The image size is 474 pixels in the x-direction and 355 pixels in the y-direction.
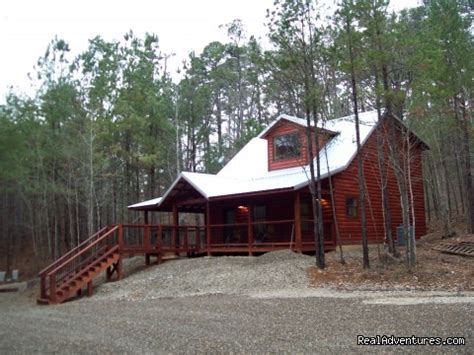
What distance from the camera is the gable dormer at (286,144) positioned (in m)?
20.0

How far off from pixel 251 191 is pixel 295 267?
3.77 metres

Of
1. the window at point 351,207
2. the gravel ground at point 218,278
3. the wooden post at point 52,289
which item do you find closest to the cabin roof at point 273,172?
the window at point 351,207

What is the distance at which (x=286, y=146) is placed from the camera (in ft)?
68.5

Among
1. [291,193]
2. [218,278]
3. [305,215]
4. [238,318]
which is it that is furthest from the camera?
[305,215]

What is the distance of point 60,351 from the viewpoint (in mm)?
6840

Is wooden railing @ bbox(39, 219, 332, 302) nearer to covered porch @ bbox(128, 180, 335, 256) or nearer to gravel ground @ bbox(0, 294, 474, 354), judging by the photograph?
covered porch @ bbox(128, 180, 335, 256)

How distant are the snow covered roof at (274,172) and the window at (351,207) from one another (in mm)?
1689

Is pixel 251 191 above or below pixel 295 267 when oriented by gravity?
above

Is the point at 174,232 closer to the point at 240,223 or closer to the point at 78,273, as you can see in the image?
the point at 240,223

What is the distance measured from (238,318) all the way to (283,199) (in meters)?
11.9

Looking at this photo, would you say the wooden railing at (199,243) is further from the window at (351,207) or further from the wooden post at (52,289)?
the wooden post at (52,289)

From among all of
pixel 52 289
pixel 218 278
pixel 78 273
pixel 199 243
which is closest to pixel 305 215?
pixel 199 243

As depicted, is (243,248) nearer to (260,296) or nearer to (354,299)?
(260,296)

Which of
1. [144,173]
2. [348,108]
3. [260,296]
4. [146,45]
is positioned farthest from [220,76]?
[260,296]
